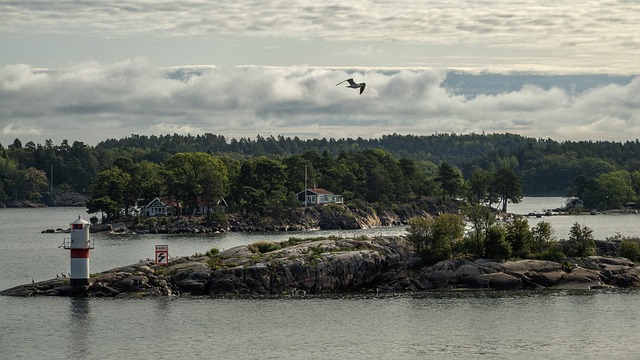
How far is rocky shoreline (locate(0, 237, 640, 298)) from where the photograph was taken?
74.6 metres

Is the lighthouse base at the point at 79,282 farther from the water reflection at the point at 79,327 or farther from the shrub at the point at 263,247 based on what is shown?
the shrub at the point at 263,247

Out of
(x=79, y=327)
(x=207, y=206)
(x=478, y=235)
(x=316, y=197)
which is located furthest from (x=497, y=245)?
(x=316, y=197)

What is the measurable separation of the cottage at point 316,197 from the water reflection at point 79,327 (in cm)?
Result: 11238

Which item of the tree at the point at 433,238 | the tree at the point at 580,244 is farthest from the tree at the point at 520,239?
the tree at the point at 433,238

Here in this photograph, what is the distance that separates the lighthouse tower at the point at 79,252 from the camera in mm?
72500

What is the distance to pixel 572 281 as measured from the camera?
77.6 m

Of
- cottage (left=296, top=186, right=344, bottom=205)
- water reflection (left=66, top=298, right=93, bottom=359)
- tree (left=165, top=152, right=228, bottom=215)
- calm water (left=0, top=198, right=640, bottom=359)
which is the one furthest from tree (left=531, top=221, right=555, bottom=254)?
cottage (left=296, top=186, right=344, bottom=205)

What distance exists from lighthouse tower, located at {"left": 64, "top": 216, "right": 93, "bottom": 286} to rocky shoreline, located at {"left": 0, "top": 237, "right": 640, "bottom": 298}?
2.42 feet

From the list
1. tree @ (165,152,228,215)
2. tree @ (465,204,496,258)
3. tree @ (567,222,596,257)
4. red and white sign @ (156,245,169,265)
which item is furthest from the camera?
tree @ (165,152,228,215)

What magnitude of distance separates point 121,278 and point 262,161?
104 m

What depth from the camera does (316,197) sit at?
183250mm

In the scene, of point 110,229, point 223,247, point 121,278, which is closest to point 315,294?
point 121,278

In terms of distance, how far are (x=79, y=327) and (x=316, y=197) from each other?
122 m

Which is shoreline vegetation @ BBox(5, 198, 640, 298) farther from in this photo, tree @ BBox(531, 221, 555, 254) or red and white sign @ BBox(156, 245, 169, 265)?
red and white sign @ BBox(156, 245, 169, 265)
